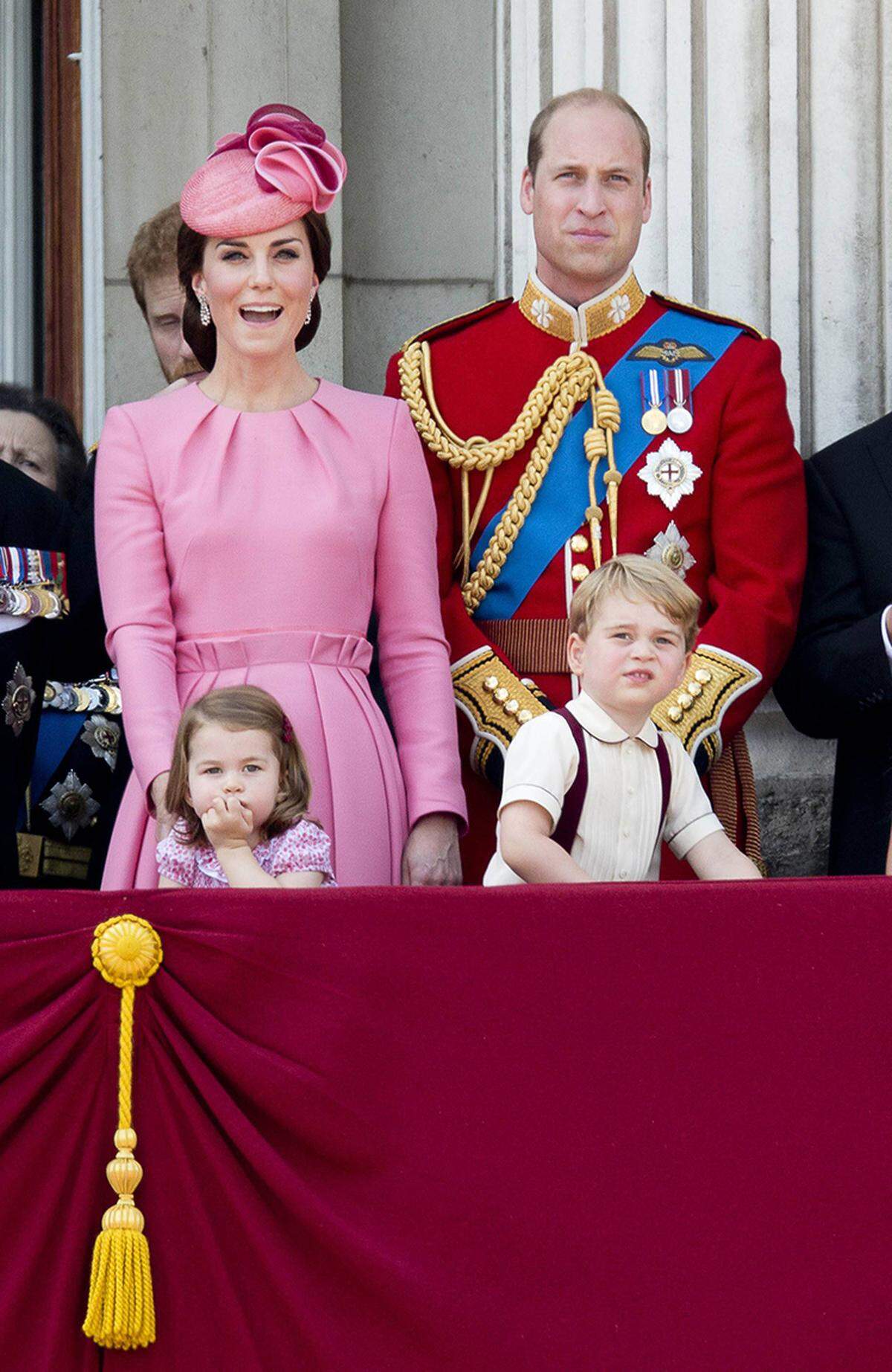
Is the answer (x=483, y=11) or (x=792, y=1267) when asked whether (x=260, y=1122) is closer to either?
(x=792, y=1267)

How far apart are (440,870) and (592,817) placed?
0.77 feet

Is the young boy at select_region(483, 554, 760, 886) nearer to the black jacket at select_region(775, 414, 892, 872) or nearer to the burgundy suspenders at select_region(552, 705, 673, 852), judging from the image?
the burgundy suspenders at select_region(552, 705, 673, 852)

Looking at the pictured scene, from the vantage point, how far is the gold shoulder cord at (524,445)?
3.32 m

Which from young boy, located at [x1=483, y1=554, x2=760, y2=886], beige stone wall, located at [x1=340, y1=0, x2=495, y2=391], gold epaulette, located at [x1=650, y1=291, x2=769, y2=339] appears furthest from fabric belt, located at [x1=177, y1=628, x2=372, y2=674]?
beige stone wall, located at [x1=340, y1=0, x2=495, y2=391]

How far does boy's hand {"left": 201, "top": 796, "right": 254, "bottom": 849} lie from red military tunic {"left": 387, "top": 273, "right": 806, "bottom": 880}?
59 cm

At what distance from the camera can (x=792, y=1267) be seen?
224cm

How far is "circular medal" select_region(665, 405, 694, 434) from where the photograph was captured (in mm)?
3346

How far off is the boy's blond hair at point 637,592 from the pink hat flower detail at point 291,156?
0.64 metres

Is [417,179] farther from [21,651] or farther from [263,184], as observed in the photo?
[21,651]

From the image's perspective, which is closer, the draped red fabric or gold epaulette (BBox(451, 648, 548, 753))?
the draped red fabric

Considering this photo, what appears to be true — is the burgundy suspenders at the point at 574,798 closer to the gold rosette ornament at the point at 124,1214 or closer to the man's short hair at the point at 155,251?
the gold rosette ornament at the point at 124,1214

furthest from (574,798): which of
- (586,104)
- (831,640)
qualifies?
(586,104)

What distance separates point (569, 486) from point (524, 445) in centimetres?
9

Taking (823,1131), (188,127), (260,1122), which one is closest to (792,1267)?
(823,1131)
